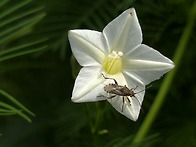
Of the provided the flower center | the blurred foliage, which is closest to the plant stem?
the blurred foliage

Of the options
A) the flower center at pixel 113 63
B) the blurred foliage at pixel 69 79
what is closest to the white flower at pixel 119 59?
the flower center at pixel 113 63

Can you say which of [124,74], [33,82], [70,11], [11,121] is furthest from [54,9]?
[124,74]

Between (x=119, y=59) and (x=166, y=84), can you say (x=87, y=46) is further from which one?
(x=166, y=84)

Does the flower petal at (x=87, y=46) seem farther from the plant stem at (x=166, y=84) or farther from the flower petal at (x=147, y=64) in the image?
the plant stem at (x=166, y=84)

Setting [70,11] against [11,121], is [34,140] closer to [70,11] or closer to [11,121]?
[11,121]

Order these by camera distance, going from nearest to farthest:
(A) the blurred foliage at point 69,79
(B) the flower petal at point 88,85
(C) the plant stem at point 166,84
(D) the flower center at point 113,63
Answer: (B) the flower petal at point 88,85, (D) the flower center at point 113,63, (C) the plant stem at point 166,84, (A) the blurred foliage at point 69,79

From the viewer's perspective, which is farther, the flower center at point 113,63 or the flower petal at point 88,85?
the flower center at point 113,63

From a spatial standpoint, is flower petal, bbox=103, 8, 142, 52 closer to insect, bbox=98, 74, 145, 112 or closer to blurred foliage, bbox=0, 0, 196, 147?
insect, bbox=98, 74, 145, 112
